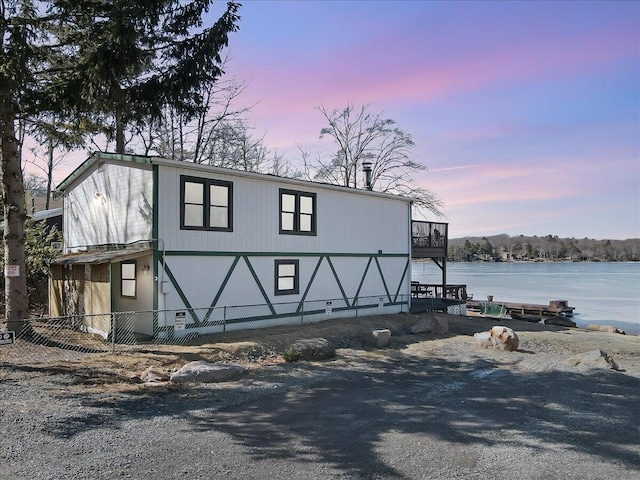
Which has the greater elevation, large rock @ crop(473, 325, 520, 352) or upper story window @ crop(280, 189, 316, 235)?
upper story window @ crop(280, 189, 316, 235)

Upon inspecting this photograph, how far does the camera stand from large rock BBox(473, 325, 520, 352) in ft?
43.8

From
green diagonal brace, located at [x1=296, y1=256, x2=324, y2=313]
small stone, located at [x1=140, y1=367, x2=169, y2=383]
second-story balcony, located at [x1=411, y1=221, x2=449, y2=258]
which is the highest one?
second-story balcony, located at [x1=411, y1=221, x2=449, y2=258]

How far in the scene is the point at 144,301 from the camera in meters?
13.7

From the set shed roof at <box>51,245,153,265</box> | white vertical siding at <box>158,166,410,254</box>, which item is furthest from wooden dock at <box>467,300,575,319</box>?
shed roof at <box>51,245,153,265</box>

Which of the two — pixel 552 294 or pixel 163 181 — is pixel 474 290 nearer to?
pixel 552 294

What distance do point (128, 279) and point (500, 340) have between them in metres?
11.0

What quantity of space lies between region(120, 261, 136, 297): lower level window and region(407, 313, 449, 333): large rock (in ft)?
29.7

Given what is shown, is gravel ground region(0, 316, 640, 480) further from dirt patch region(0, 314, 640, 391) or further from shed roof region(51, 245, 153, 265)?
shed roof region(51, 245, 153, 265)

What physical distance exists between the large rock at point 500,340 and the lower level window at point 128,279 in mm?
10341

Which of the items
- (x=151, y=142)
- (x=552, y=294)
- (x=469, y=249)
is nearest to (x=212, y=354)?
(x=151, y=142)

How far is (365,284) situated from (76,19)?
1314 cm

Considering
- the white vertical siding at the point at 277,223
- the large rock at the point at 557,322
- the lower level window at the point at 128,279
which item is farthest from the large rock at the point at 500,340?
the large rock at the point at 557,322

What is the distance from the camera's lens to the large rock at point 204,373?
8.91 metres

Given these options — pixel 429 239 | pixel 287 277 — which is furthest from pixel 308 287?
pixel 429 239
